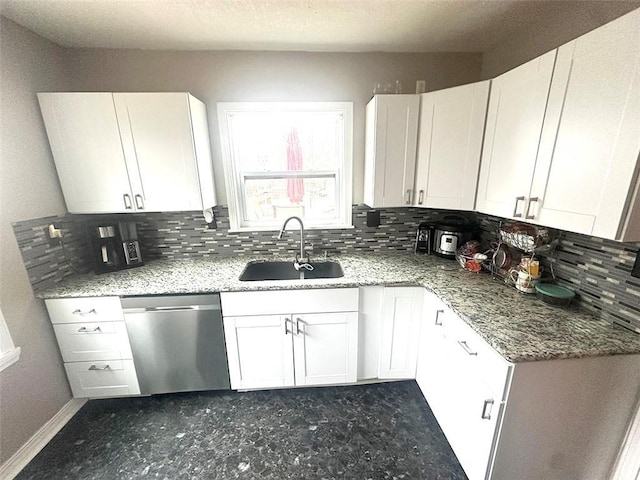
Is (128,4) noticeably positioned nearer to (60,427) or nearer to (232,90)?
(232,90)

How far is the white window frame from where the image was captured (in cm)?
133

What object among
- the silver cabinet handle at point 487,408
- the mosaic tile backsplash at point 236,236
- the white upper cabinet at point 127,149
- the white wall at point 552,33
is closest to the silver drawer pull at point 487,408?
the silver cabinet handle at point 487,408

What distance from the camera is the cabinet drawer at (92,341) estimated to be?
62.4 inches

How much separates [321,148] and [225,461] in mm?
2177

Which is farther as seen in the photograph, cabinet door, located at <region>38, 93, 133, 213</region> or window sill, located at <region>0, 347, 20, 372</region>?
cabinet door, located at <region>38, 93, 133, 213</region>

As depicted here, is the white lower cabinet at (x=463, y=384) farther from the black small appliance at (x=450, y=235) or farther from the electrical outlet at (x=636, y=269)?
the electrical outlet at (x=636, y=269)

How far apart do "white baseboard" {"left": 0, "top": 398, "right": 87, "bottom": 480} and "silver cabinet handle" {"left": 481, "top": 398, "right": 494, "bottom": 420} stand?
2.43m

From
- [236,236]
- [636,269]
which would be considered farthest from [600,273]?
[236,236]

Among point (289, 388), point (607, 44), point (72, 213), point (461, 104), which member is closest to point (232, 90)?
point (72, 213)

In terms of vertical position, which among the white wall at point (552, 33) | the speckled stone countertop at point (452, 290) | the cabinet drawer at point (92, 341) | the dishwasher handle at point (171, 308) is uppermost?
the white wall at point (552, 33)

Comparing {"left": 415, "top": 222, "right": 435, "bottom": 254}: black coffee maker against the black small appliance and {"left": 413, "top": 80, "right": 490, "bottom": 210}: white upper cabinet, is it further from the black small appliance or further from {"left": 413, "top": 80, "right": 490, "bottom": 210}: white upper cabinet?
{"left": 413, "top": 80, "right": 490, "bottom": 210}: white upper cabinet

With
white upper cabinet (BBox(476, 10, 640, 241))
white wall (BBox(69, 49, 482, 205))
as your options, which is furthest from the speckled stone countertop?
white wall (BBox(69, 49, 482, 205))

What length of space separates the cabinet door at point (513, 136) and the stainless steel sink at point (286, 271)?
3.65 ft

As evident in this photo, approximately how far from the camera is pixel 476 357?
1.14 metres
